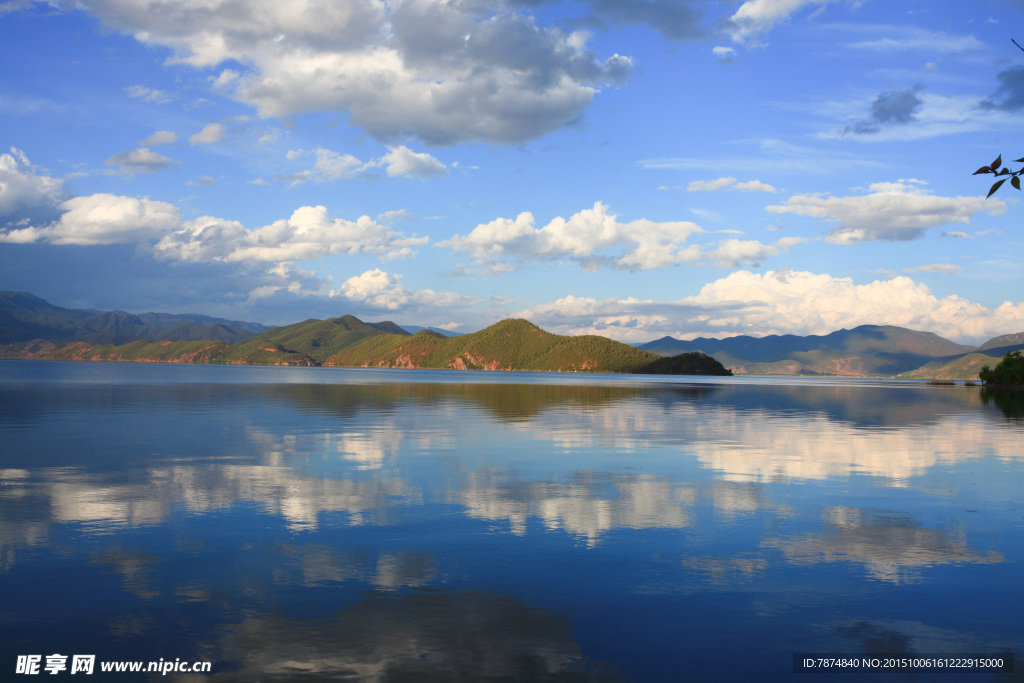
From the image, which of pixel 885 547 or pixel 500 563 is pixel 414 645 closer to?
pixel 500 563

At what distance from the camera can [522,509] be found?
19.6 m

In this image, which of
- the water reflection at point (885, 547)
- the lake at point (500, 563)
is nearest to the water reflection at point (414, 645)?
the lake at point (500, 563)

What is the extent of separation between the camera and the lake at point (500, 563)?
386 inches

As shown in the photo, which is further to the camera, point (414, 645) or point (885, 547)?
point (885, 547)

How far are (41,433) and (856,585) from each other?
42698 millimetres

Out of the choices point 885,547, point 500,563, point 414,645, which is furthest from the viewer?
point 885,547

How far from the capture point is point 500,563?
1419 cm

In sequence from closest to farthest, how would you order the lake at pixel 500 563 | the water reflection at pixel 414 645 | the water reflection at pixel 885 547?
the water reflection at pixel 414 645 < the lake at pixel 500 563 < the water reflection at pixel 885 547

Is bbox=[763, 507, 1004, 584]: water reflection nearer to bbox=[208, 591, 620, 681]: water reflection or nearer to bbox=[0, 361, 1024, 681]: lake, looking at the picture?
bbox=[0, 361, 1024, 681]: lake

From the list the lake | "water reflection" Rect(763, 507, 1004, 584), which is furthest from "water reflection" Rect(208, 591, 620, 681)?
"water reflection" Rect(763, 507, 1004, 584)

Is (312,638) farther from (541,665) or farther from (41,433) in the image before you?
(41,433)

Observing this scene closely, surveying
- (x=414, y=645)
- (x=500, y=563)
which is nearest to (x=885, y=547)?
(x=500, y=563)

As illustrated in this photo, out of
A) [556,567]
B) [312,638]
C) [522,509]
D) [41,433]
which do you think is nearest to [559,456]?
[522,509]

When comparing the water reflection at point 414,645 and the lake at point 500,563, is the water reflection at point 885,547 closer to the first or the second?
the lake at point 500,563
